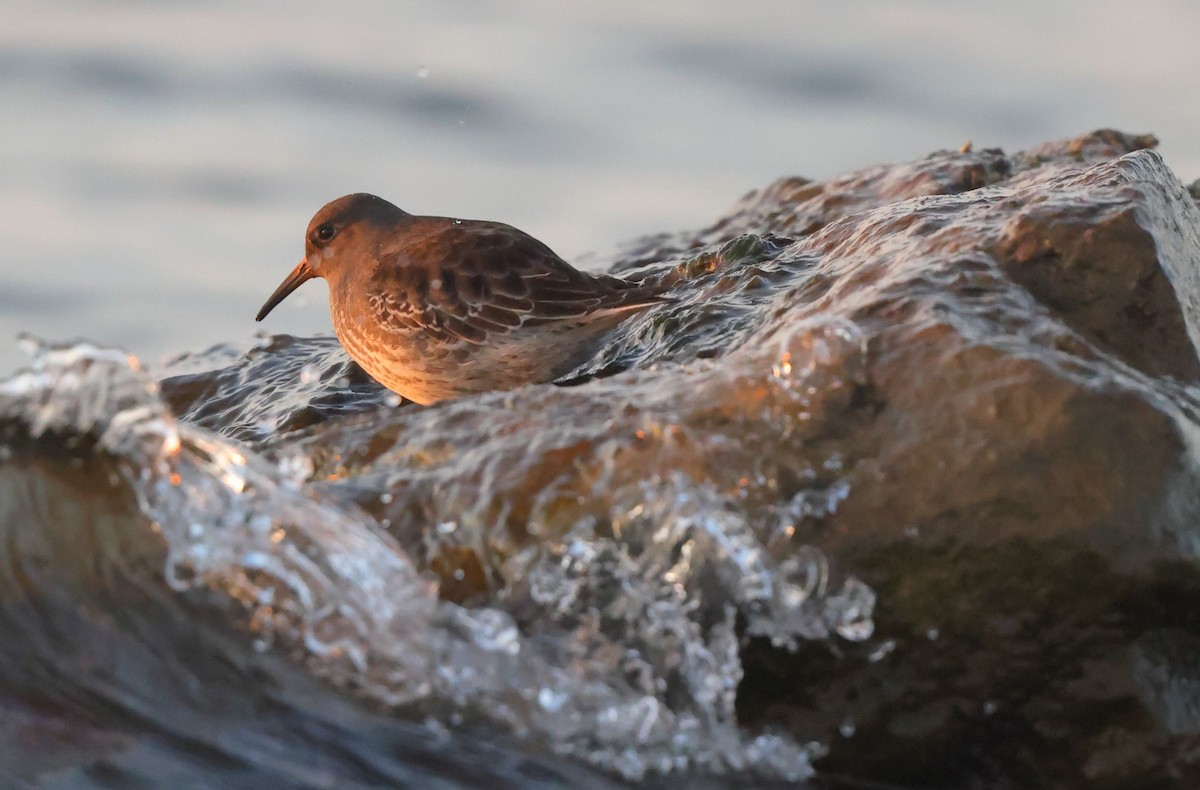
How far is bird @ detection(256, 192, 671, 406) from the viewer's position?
16.7ft

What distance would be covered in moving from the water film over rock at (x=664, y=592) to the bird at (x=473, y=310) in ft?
6.25

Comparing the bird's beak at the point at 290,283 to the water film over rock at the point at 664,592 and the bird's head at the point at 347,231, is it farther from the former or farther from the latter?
the water film over rock at the point at 664,592

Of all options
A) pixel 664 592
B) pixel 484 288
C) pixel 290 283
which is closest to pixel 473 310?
pixel 484 288

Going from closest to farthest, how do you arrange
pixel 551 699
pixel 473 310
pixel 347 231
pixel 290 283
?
1. pixel 551 699
2. pixel 473 310
3. pixel 347 231
4. pixel 290 283

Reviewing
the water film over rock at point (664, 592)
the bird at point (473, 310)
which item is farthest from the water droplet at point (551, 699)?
the bird at point (473, 310)

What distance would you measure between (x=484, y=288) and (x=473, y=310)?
9 centimetres

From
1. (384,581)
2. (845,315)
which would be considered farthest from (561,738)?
(845,315)

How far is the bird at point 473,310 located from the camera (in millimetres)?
5090

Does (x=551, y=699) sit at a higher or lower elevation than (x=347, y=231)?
lower

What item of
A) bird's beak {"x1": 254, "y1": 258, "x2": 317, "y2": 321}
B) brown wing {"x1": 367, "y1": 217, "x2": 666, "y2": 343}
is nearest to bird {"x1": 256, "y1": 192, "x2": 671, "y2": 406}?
brown wing {"x1": 367, "y1": 217, "x2": 666, "y2": 343}

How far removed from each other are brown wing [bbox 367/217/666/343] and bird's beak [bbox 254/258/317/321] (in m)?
0.96

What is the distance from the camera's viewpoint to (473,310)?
17.0 ft

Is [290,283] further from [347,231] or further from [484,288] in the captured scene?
[484,288]

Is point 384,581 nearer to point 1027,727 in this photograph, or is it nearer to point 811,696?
point 811,696
